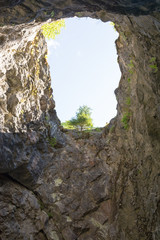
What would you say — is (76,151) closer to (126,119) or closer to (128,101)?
(126,119)

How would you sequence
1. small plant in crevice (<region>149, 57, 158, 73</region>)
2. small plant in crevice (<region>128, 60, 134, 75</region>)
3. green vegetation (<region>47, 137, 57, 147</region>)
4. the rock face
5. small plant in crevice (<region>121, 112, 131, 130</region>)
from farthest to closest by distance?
green vegetation (<region>47, 137, 57, 147</region>) < small plant in crevice (<region>121, 112, 131, 130</region>) < small plant in crevice (<region>128, 60, 134, 75</region>) < the rock face < small plant in crevice (<region>149, 57, 158, 73</region>)

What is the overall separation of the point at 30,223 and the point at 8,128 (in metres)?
4.76

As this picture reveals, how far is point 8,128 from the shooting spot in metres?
10.1

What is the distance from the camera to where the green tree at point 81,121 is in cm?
1814

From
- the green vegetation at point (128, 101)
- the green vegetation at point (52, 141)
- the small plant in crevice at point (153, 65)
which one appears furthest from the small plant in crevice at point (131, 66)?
the green vegetation at point (52, 141)

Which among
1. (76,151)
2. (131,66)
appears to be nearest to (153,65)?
(131,66)

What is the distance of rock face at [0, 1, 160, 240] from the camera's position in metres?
8.62

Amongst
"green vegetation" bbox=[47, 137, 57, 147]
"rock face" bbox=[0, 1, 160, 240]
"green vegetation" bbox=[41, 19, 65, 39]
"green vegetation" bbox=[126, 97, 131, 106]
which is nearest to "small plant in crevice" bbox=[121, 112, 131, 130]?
"rock face" bbox=[0, 1, 160, 240]

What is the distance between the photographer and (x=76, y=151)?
14.4 meters

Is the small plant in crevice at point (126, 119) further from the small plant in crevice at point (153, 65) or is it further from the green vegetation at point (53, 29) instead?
the green vegetation at point (53, 29)

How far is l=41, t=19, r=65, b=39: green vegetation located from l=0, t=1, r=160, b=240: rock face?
716 mm

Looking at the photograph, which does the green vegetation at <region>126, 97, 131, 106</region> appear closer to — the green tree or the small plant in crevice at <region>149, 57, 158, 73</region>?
the small plant in crevice at <region>149, 57, 158, 73</region>

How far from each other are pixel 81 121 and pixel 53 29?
7.29 meters

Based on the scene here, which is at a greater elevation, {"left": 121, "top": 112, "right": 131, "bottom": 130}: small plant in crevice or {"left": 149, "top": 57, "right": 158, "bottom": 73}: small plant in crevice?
{"left": 149, "top": 57, "right": 158, "bottom": 73}: small plant in crevice
